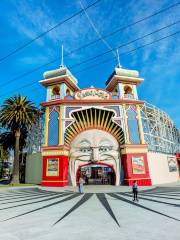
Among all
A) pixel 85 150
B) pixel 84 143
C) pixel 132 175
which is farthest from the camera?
pixel 84 143

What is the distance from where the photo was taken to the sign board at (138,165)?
25688mm

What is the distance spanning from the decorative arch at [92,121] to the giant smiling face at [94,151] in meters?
0.99

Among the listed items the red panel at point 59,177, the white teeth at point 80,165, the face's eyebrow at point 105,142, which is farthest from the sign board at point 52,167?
the face's eyebrow at point 105,142

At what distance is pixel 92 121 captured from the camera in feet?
93.0

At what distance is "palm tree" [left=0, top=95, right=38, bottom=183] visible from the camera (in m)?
30.5

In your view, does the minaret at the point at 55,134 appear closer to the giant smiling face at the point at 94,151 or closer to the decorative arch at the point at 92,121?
the giant smiling face at the point at 94,151

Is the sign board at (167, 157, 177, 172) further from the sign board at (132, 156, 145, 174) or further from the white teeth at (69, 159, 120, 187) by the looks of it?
the white teeth at (69, 159, 120, 187)

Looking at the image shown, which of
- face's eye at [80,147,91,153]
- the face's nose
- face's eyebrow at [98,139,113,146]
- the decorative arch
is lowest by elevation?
the face's nose

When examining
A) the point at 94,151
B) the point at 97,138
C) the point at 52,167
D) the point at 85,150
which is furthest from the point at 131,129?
the point at 52,167

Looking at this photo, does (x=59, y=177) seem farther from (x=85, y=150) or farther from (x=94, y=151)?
(x=94, y=151)

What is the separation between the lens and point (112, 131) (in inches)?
1104

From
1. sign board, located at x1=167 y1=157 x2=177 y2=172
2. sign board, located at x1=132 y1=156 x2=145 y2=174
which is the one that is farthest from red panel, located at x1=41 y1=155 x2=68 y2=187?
sign board, located at x1=167 y1=157 x2=177 y2=172

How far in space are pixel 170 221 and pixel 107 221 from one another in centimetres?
256

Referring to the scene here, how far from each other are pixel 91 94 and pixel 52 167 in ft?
42.4
